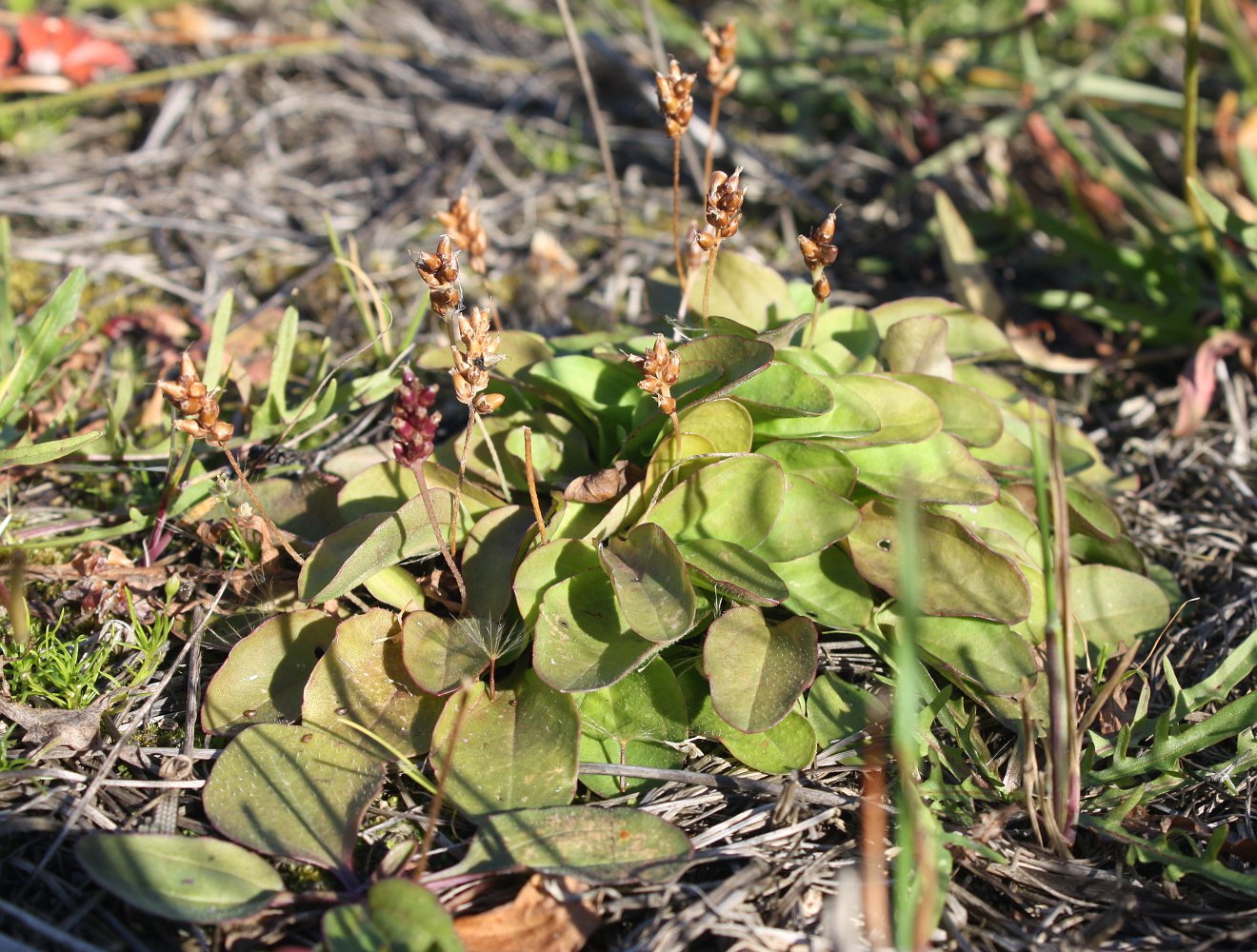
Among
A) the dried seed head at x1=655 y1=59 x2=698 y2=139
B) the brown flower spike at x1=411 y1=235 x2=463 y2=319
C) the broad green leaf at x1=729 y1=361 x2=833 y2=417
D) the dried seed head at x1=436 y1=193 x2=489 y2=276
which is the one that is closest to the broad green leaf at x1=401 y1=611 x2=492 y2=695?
the brown flower spike at x1=411 y1=235 x2=463 y2=319

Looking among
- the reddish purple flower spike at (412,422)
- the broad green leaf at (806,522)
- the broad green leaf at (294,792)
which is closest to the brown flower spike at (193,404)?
the reddish purple flower spike at (412,422)

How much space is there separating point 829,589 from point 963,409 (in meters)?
0.55

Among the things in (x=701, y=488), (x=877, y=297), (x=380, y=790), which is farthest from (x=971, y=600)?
(x=877, y=297)

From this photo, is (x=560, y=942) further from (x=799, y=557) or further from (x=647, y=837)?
(x=799, y=557)

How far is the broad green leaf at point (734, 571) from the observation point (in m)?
1.75

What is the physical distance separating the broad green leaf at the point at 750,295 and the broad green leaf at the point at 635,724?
3.03ft

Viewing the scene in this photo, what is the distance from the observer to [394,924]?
1409 millimetres

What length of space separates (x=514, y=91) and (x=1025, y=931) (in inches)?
133

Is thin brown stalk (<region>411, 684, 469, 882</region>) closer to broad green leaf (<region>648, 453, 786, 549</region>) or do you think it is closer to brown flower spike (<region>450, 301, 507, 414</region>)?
brown flower spike (<region>450, 301, 507, 414</region>)

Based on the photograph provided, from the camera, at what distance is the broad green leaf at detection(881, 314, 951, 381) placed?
2.26 meters

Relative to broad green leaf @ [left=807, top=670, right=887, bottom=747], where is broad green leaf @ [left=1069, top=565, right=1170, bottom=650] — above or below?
above

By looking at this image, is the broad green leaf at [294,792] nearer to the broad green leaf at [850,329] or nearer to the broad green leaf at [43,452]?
the broad green leaf at [43,452]

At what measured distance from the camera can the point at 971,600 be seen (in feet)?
6.15

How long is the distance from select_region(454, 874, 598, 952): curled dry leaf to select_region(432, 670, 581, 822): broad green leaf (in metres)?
0.15
